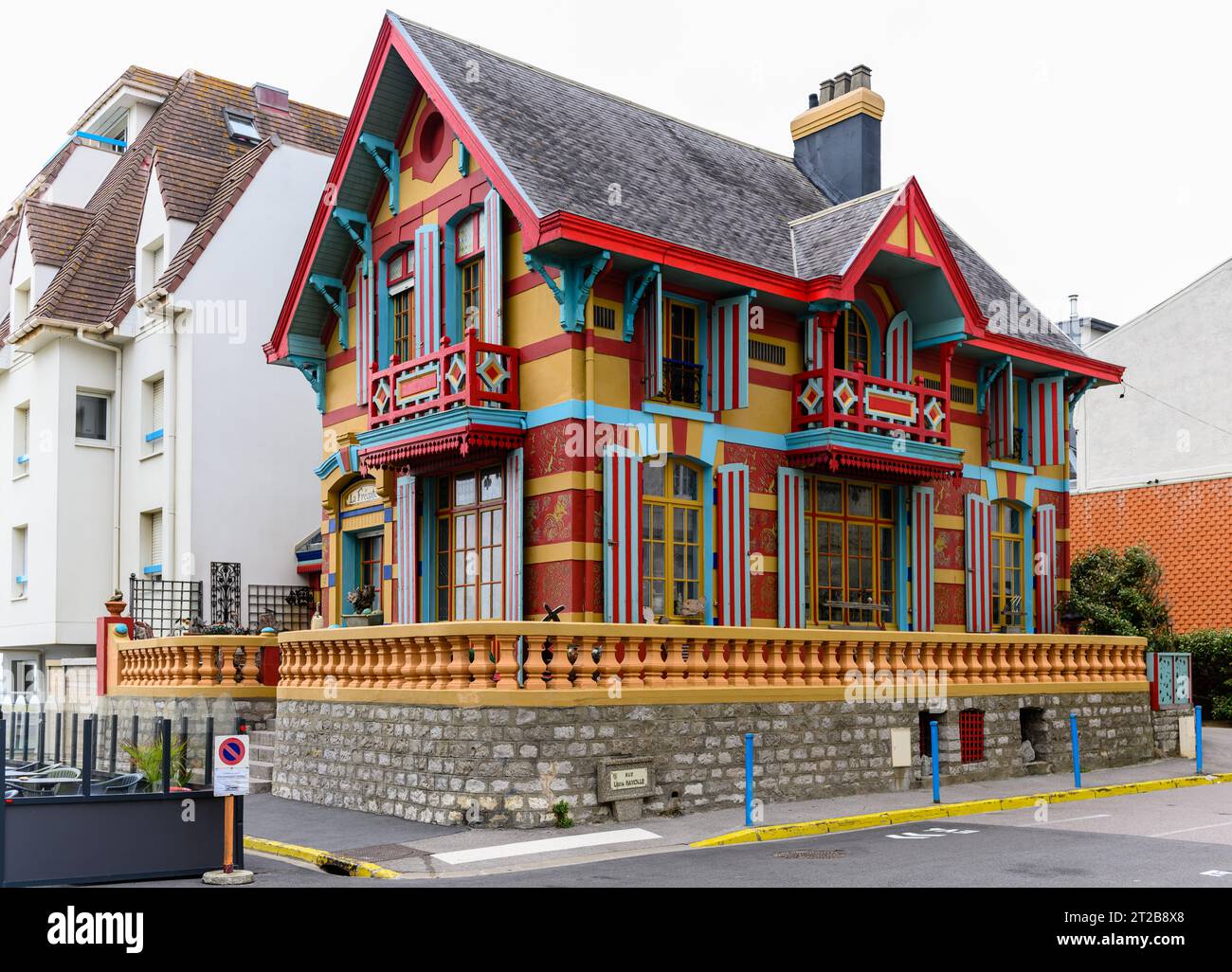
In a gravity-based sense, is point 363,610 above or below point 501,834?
above

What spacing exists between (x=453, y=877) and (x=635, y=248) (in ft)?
27.8

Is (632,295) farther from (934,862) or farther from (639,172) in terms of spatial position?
(934,862)

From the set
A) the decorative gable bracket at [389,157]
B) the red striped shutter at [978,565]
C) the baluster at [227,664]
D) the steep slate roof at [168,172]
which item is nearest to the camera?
the baluster at [227,664]

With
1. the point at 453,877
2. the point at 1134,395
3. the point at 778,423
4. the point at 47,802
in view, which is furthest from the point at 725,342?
the point at 1134,395

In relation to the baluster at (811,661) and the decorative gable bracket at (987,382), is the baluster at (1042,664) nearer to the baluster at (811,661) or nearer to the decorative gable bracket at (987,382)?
the decorative gable bracket at (987,382)

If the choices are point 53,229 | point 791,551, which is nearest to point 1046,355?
point 791,551

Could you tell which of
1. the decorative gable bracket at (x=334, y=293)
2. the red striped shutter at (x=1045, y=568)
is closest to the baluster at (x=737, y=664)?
the red striped shutter at (x=1045, y=568)

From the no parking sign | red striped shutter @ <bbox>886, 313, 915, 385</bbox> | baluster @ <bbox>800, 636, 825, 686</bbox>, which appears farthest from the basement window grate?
the no parking sign

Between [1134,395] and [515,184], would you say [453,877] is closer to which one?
[515,184]

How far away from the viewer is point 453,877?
11.6 m

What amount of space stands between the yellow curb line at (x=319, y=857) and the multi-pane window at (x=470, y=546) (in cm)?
525

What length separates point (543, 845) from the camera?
12805mm

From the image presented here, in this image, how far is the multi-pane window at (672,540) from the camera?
18.0 meters

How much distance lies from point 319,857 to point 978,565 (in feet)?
42.8
